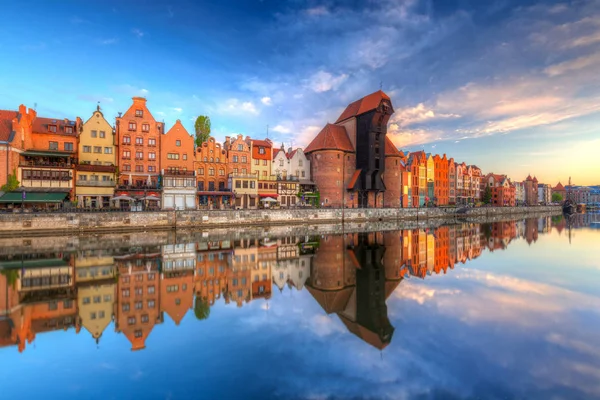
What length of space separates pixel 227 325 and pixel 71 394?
183 inches

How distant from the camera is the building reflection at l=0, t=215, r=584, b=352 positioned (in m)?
11.0

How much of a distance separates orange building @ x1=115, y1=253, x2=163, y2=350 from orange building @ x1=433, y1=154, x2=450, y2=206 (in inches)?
3176

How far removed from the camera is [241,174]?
52.1m

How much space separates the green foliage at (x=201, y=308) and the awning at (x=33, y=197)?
33889 mm

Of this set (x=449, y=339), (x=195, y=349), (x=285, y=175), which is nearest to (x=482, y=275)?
(x=449, y=339)

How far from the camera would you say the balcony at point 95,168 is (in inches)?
1631

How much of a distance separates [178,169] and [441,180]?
70.5 meters

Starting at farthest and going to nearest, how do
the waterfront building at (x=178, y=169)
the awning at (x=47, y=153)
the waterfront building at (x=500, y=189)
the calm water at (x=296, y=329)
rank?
the waterfront building at (x=500, y=189), the waterfront building at (x=178, y=169), the awning at (x=47, y=153), the calm water at (x=296, y=329)

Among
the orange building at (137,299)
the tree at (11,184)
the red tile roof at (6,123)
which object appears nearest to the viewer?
the orange building at (137,299)

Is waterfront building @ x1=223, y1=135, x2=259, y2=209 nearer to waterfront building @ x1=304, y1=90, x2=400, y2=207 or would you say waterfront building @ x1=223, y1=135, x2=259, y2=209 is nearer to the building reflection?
waterfront building @ x1=304, y1=90, x2=400, y2=207

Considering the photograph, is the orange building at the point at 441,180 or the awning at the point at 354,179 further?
the orange building at the point at 441,180

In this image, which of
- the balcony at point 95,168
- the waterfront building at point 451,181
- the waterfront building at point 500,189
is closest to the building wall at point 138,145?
the balcony at point 95,168

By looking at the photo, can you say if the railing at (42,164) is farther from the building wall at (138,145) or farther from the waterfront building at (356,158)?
the waterfront building at (356,158)

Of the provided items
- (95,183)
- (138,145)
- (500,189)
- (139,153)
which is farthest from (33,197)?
(500,189)
